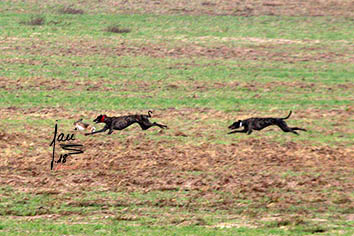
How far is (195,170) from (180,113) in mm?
4022

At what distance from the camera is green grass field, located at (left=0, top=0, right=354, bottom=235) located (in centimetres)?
1255

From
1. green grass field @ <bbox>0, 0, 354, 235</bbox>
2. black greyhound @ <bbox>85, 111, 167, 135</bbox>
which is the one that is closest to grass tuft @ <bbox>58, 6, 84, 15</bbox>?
green grass field @ <bbox>0, 0, 354, 235</bbox>

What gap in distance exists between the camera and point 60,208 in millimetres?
12688

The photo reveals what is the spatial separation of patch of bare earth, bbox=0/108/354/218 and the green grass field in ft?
0.13

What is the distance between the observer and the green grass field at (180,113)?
1255 cm

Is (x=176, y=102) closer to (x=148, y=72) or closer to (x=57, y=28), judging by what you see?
(x=148, y=72)

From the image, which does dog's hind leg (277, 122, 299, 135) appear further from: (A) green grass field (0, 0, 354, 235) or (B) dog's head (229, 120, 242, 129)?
(B) dog's head (229, 120, 242, 129)

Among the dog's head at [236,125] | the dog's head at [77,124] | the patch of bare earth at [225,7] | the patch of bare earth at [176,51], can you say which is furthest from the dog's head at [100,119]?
the patch of bare earth at [225,7]

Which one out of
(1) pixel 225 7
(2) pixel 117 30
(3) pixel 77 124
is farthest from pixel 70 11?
(3) pixel 77 124

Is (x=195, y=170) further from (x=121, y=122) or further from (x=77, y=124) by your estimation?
(x=77, y=124)

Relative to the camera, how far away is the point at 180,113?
18.6 meters

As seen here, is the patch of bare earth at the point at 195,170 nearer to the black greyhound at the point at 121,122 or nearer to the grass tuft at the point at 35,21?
the black greyhound at the point at 121,122

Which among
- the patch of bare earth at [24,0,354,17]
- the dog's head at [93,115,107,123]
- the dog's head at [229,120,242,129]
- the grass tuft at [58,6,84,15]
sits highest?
the dog's head at [93,115,107,123]

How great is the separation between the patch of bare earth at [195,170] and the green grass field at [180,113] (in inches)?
1.6
